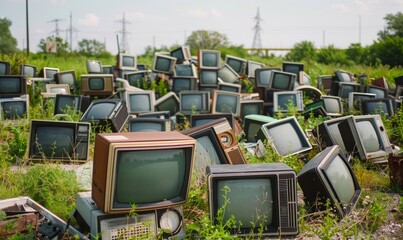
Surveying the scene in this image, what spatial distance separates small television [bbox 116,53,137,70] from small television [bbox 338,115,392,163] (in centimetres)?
794

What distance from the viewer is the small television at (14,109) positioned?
→ 7773mm

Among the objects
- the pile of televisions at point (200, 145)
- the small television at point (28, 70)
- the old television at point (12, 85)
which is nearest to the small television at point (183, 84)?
the pile of televisions at point (200, 145)

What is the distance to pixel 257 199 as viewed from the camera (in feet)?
12.2

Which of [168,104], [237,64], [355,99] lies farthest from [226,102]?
[237,64]

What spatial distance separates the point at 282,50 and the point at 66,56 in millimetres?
10836

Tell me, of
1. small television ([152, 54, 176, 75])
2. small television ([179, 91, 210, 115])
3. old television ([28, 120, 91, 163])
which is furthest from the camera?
small television ([152, 54, 176, 75])

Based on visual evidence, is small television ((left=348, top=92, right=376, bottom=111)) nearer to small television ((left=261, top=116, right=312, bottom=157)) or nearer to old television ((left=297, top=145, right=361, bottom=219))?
small television ((left=261, top=116, right=312, bottom=157))

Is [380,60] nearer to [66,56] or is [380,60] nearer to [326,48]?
[326,48]

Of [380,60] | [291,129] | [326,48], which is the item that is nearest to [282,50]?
[326,48]

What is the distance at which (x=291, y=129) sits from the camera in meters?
5.86

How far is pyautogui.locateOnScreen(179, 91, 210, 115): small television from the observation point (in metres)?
8.61

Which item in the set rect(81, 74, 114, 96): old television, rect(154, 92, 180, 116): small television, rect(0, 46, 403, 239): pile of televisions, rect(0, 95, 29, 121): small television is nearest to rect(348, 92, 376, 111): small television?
rect(0, 46, 403, 239): pile of televisions

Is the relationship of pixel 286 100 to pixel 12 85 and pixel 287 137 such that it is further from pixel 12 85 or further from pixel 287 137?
pixel 12 85

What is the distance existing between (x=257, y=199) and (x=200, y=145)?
3.75ft
